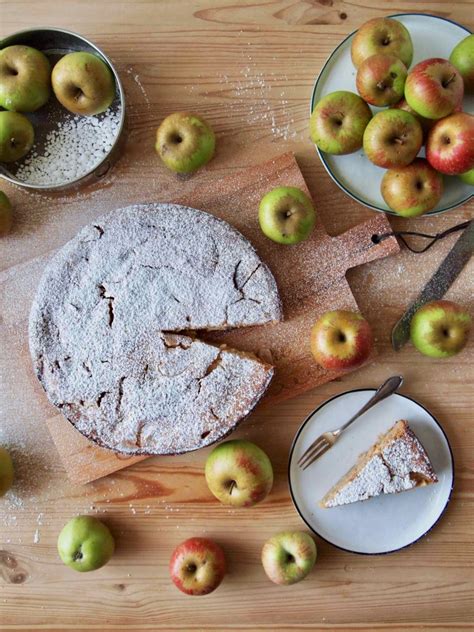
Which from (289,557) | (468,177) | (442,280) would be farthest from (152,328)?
(468,177)

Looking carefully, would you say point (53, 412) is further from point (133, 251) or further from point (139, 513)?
point (133, 251)

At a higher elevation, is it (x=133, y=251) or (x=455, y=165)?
(x=455, y=165)

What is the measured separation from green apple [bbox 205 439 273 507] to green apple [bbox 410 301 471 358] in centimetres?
56

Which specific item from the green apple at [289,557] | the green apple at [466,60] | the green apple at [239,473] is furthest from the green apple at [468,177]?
the green apple at [289,557]

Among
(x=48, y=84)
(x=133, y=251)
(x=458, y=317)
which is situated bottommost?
(x=458, y=317)

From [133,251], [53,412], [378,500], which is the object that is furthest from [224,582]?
[133,251]

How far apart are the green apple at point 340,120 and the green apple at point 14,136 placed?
80 centimetres

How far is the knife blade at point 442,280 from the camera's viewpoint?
1.99m

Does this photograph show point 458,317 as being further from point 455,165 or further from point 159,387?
point 159,387

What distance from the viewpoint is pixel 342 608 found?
1996mm

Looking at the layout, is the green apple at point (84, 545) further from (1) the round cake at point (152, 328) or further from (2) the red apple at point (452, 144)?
(2) the red apple at point (452, 144)

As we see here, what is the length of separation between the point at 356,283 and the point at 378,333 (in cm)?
16

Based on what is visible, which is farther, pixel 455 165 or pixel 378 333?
pixel 378 333

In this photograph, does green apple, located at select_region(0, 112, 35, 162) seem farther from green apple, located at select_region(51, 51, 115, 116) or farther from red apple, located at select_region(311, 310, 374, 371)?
red apple, located at select_region(311, 310, 374, 371)
